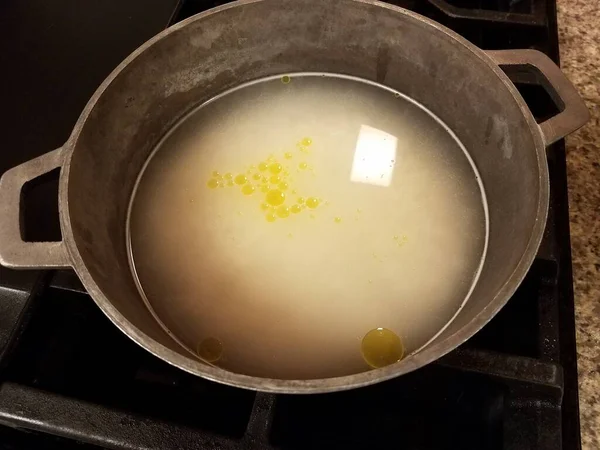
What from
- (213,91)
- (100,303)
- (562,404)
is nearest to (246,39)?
(213,91)

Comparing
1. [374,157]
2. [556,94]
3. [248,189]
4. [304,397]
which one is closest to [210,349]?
[304,397]

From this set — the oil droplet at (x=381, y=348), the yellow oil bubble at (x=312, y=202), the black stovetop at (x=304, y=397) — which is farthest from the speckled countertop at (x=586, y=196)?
the yellow oil bubble at (x=312, y=202)

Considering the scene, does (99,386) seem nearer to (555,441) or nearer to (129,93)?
(129,93)

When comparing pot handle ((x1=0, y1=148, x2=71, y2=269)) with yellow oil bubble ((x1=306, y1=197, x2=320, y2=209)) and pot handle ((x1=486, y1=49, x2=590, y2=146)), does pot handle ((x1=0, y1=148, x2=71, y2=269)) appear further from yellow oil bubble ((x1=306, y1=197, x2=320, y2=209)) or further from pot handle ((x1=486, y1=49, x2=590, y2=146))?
pot handle ((x1=486, y1=49, x2=590, y2=146))

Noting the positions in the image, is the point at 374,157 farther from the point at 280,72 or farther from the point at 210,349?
the point at 210,349

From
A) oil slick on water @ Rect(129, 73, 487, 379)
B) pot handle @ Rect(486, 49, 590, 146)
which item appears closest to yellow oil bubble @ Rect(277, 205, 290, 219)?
oil slick on water @ Rect(129, 73, 487, 379)

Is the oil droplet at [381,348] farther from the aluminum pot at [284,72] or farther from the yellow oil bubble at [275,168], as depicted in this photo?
the yellow oil bubble at [275,168]
